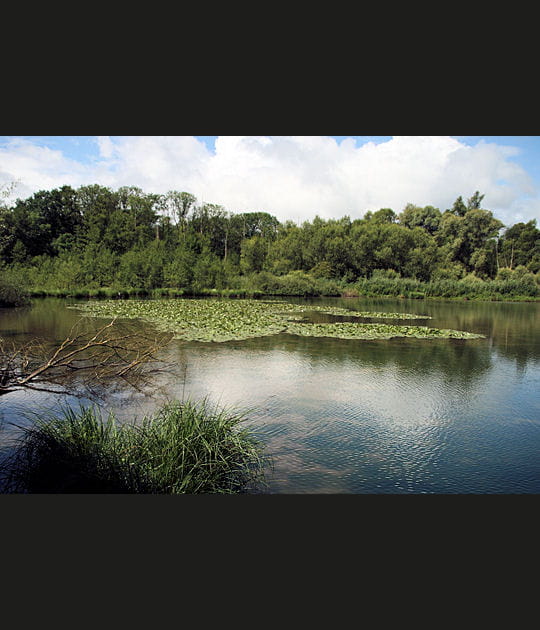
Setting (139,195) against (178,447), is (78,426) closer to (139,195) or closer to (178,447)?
(178,447)

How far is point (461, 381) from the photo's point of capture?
28.8 feet

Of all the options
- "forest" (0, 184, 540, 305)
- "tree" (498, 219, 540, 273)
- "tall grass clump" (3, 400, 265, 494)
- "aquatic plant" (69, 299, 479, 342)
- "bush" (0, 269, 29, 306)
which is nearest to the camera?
"tall grass clump" (3, 400, 265, 494)

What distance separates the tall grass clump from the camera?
3912 millimetres

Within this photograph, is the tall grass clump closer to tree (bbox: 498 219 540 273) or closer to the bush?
the bush

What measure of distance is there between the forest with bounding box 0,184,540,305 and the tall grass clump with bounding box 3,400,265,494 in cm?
2526

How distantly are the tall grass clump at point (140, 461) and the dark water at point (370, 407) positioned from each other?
0.50 metres

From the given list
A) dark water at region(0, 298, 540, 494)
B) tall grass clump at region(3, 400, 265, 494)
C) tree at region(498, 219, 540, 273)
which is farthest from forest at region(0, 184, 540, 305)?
tall grass clump at region(3, 400, 265, 494)

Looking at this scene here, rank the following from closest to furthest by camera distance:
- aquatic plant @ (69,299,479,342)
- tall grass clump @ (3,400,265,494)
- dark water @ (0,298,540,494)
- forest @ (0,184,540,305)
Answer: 1. tall grass clump @ (3,400,265,494)
2. dark water @ (0,298,540,494)
3. aquatic plant @ (69,299,479,342)
4. forest @ (0,184,540,305)

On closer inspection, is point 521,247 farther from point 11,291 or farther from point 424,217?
point 11,291

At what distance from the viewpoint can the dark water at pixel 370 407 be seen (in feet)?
15.3

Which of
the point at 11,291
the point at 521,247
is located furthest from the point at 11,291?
the point at 521,247

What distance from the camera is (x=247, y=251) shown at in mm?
45125

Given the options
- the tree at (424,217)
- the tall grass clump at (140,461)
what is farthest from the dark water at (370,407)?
the tree at (424,217)

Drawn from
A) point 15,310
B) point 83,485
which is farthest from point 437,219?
point 83,485
